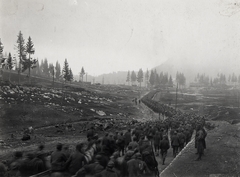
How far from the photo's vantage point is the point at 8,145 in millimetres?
17203

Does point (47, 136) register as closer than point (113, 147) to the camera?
No

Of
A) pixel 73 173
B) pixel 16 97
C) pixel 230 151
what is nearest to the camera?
pixel 73 173

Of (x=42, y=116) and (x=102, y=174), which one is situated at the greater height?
(x=102, y=174)

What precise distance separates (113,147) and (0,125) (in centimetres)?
1933

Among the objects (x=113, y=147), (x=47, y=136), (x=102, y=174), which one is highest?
(x=102, y=174)

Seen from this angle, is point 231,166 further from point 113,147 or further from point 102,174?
point 102,174

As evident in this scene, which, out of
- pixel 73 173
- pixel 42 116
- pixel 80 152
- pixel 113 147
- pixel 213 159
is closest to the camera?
pixel 73 173

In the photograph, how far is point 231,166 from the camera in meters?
11.0

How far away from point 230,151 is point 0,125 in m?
23.7

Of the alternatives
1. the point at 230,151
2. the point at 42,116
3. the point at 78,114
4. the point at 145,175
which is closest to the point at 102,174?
the point at 145,175

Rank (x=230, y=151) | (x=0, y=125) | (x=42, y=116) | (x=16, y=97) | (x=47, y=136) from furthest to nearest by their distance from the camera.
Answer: (x=16, y=97) < (x=42, y=116) < (x=0, y=125) < (x=47, y=136) < (x=230, y=151)

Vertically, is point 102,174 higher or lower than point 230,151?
higher

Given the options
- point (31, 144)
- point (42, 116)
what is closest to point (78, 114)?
point (42, 116)

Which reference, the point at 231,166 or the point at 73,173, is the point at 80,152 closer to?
the point at 73,173
